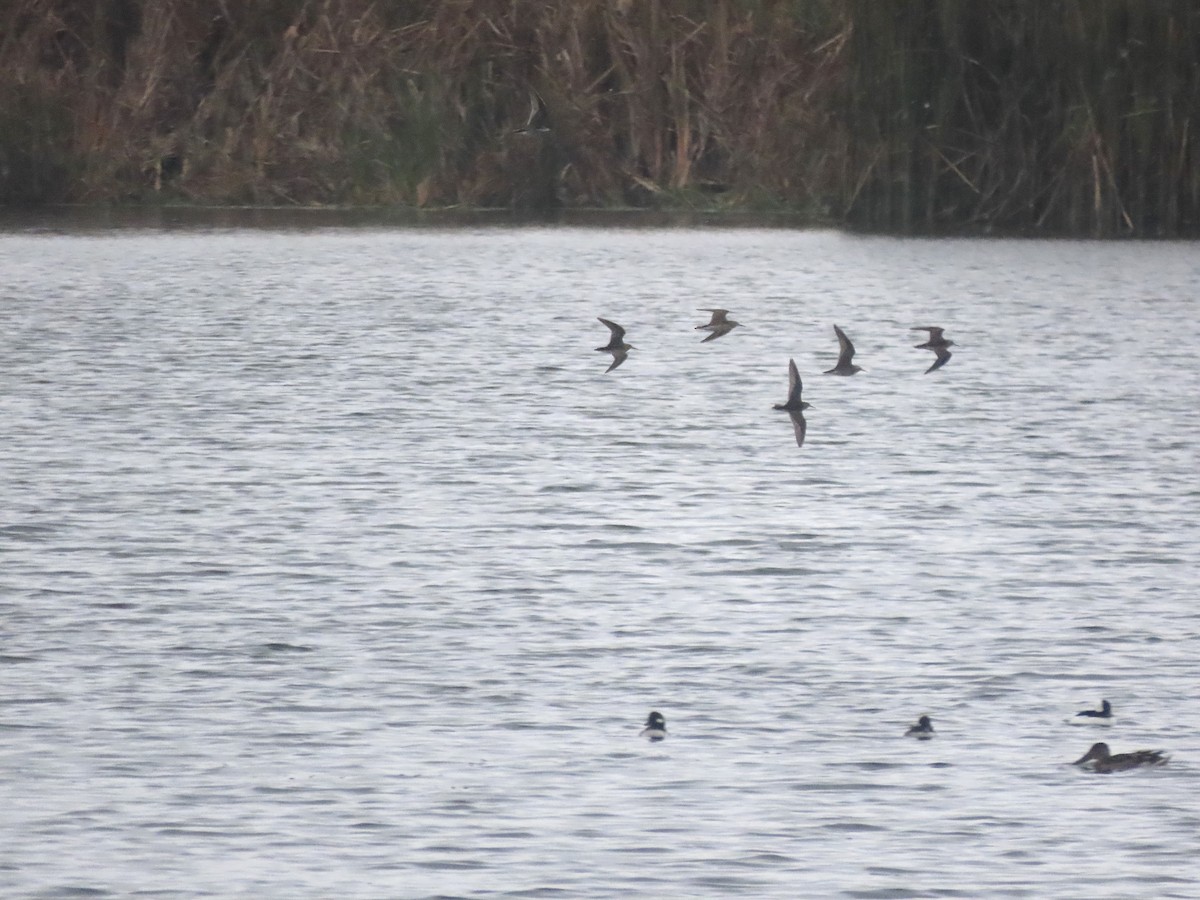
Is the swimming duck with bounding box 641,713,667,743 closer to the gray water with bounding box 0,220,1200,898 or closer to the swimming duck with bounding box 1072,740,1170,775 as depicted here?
the gray water with bounding box 0,220,1200,898

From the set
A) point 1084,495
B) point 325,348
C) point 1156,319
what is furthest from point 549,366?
point 1084,495

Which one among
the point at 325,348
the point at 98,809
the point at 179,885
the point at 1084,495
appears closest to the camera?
the point at 179,885

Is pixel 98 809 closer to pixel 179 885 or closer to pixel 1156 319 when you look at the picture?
pixel 179 885

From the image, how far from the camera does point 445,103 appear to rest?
120ft

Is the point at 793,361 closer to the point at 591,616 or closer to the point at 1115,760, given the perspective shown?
the point at 591,616

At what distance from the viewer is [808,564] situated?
12695mm

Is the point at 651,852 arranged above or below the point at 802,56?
below

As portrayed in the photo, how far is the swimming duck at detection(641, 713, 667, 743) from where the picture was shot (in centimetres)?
905

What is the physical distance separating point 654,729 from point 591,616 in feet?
7.27

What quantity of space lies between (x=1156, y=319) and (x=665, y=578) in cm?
1445

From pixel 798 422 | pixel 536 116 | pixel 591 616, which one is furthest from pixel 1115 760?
pixel 536 116

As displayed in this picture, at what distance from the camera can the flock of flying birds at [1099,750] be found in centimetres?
852

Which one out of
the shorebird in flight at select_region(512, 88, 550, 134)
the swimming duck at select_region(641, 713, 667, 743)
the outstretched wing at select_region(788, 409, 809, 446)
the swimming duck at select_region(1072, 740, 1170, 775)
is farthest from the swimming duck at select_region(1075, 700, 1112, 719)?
the shorebird in flight at select_region(512, 88, 550, 134)

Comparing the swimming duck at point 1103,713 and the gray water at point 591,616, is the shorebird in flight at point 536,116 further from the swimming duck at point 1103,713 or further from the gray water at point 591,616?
the swimming duck at point 1103,713
